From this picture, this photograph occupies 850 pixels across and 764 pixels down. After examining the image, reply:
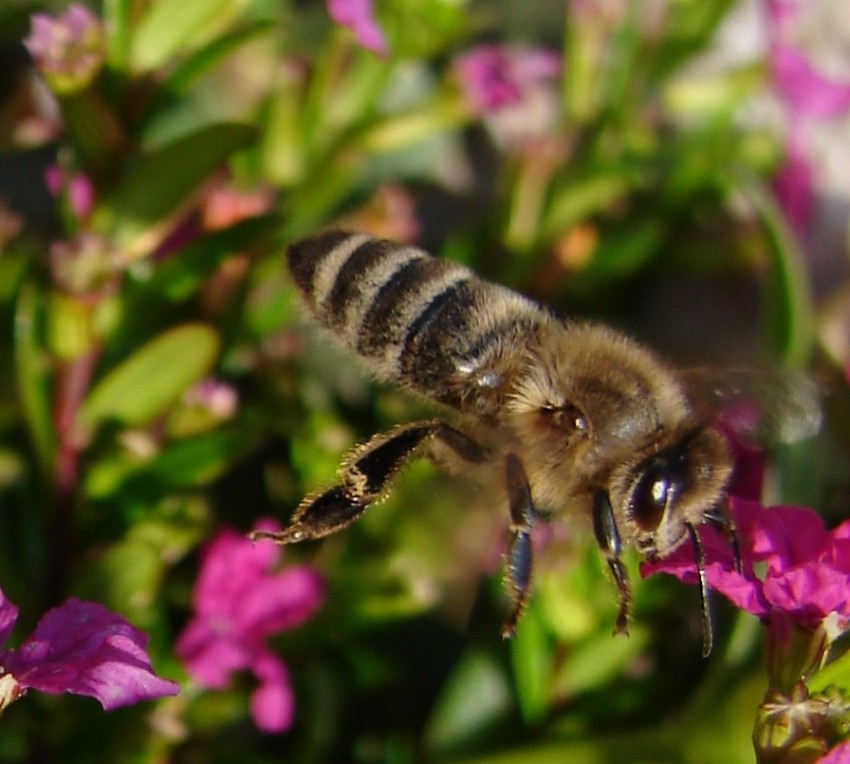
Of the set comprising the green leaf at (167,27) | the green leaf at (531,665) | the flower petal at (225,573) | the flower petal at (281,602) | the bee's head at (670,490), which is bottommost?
the green leaf at (531,665)

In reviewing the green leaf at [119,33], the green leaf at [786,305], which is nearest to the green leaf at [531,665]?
the green leaf at [786,305]

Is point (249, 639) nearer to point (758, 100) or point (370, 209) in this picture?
point (370, 209)

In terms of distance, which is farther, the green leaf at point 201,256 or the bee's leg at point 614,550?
the green leaf at point 201,256

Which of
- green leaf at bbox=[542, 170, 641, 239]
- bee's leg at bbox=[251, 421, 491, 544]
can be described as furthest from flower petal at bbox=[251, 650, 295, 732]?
green leaf at bbox=[542, 170, 641, 239]

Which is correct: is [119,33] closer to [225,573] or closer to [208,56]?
[208,56]

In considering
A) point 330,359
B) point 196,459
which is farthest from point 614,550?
point 330,359

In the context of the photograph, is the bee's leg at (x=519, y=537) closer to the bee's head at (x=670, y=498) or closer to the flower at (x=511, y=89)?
the bee's head at (x=670, y=498)
